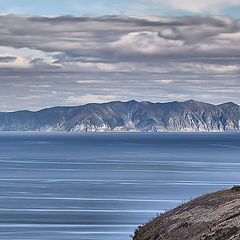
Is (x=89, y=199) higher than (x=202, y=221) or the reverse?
higher

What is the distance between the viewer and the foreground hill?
28275 mm

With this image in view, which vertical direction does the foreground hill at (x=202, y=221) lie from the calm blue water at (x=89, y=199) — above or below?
below

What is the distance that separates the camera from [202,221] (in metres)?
30.7

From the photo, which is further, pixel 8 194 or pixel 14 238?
pixel 8 194

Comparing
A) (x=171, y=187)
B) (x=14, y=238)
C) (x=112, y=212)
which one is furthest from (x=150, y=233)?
(x=171, y=187)

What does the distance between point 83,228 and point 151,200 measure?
2173 cm

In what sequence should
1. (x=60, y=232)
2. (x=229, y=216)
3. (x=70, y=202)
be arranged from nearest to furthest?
(x=229, y=216), (x=60, y=232), (x=70, y=202)

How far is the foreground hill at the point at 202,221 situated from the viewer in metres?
28.3

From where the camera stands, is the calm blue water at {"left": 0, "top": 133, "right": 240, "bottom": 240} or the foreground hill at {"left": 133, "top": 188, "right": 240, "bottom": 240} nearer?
the foreground hill at {"left": 133, "top": 188, "right": 240, "bottom": 240}

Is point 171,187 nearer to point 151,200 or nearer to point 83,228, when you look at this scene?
point 151,200

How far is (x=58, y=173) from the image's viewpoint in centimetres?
11894

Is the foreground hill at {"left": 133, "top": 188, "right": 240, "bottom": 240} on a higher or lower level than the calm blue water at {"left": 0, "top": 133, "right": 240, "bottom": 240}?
lower

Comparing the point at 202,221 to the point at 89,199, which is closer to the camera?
the point at 202,221

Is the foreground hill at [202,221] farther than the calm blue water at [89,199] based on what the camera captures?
No
